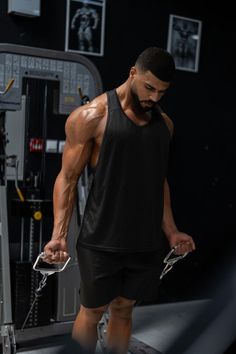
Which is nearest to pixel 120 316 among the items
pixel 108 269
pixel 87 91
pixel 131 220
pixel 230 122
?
pixel 108 269

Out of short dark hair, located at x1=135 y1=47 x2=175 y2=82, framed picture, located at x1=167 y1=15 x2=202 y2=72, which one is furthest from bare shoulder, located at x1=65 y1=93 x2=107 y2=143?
framed picture, located at x1=167 y1=15 x2=202 y2=72

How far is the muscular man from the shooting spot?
10.1 ft

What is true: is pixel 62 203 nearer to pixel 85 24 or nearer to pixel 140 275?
pixel 140 275

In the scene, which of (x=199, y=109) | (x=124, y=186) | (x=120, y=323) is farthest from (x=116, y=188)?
(x=199, y=109)

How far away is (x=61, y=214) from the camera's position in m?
1.80

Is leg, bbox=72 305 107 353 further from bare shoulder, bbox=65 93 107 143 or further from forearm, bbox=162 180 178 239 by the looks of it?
bare shoulder, bbox=65 93 107 143

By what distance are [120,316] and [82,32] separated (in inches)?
77.7

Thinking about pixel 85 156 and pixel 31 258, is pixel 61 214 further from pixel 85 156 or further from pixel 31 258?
pixel 31 258

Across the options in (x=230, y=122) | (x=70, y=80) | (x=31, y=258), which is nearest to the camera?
(x=70, y=80)

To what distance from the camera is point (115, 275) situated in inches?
73.1

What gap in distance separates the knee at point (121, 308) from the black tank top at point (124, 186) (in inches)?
11.6

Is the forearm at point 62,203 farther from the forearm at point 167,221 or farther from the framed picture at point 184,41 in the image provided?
the framed picture at point 184,41

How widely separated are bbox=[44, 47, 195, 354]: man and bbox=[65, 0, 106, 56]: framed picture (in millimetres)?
1408

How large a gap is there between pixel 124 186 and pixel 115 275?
38 centimetres
